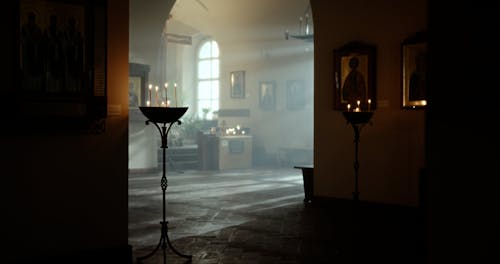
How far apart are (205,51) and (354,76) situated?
1414 centimetres

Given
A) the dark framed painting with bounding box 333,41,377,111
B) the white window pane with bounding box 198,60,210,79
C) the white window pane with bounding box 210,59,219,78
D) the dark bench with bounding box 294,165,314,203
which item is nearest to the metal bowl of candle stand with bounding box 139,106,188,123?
the dark framed painting with bounding box 333,41,377,111

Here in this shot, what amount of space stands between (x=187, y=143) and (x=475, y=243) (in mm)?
15051

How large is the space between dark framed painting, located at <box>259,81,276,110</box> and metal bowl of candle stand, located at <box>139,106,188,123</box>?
35.8 ft

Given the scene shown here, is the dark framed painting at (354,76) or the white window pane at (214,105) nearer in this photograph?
the dark framed painting at (354,76)

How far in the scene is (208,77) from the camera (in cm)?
2092

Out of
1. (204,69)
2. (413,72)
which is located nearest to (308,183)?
(413,72)

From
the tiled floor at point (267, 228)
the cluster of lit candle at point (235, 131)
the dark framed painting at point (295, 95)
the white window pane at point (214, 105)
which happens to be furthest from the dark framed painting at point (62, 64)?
the white window pane at point (214, 105)

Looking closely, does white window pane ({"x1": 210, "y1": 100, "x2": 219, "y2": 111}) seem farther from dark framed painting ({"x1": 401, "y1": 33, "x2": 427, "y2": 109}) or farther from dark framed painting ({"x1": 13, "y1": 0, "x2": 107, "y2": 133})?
dark framed painting ({"x1": 13, "y1": 0, "x2": 107, "y2": 133})

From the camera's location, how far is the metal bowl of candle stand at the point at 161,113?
4535 millimetres

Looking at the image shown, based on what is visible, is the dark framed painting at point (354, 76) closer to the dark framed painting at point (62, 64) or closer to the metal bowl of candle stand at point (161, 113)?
the metal bowl of candle stand at point (161, 113)

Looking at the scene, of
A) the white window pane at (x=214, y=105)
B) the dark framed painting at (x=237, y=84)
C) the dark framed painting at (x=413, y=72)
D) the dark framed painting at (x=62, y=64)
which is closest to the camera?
the dark framed painting at (x=62, y=64)

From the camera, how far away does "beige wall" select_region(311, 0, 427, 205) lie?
22.7ft

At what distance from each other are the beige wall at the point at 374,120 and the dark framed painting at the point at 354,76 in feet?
0.32

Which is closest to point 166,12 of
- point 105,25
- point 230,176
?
point 230,176
